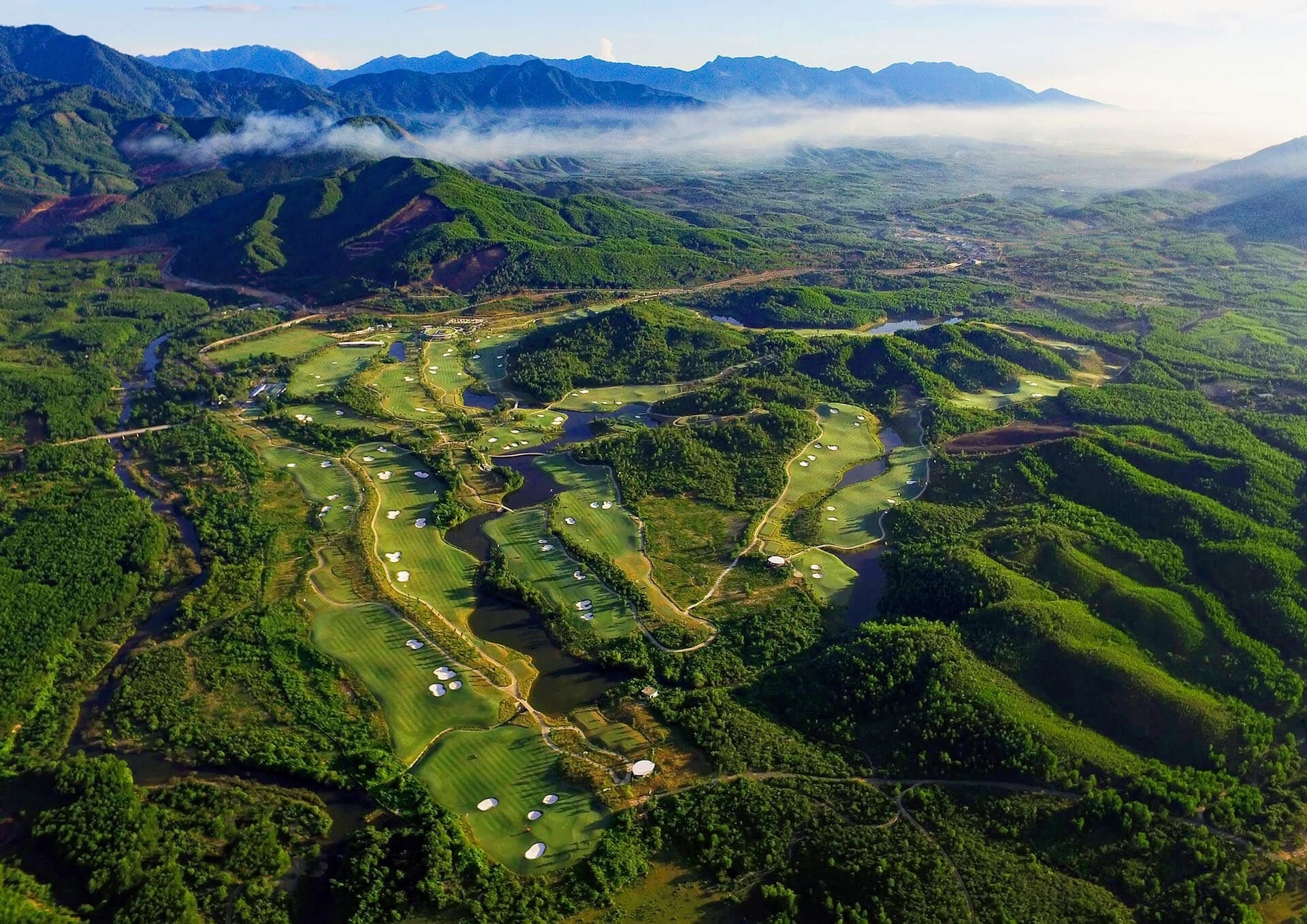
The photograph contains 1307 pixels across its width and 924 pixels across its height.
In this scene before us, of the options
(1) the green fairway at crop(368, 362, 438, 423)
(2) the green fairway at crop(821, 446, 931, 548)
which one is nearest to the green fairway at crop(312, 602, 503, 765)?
(2) the green fairway at crop(821, 446, 931, 548)

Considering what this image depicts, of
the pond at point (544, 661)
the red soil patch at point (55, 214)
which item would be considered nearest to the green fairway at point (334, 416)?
the pond at point (544, 661)

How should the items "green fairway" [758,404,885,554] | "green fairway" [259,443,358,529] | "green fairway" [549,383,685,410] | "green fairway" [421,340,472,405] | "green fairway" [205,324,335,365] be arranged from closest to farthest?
"green fairway" [259,443,358,529] → "green fairway" [758,404,885,554] → "green fairway" [549,383,685,410] → "green fairway" [421,340,472,405] → "green fairway" [205,324,335,365]

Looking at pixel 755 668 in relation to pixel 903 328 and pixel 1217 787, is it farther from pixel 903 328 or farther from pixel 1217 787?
pixel 903 328

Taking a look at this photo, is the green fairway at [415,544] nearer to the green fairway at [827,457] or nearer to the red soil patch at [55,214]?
the green fairway at [827,457]

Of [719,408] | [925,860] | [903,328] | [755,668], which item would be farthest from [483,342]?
[925,860]

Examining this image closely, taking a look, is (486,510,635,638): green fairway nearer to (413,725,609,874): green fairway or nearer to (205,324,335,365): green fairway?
(413,725,609,874): green fairway
